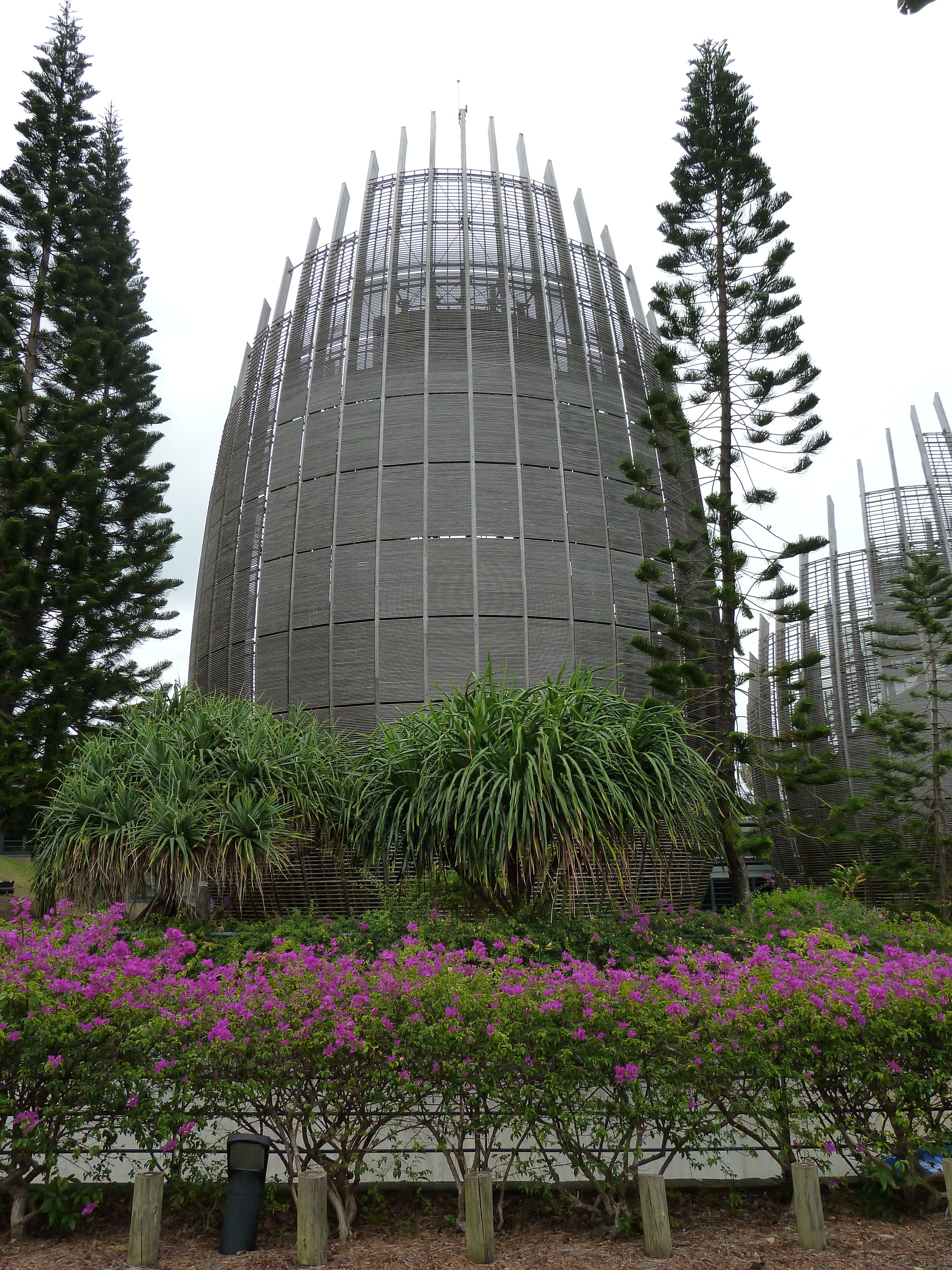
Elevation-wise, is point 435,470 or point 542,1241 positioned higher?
point 435,470

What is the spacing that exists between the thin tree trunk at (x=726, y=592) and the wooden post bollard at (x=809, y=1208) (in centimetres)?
831

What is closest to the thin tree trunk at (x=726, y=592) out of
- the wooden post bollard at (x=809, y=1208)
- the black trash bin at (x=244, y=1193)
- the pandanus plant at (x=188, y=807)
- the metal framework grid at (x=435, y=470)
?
the metal framework grid at (x=435, y=470)

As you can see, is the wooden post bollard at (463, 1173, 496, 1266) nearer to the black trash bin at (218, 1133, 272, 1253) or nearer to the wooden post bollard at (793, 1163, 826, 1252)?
the black trash bin at (218, 1133, 272, 1253)

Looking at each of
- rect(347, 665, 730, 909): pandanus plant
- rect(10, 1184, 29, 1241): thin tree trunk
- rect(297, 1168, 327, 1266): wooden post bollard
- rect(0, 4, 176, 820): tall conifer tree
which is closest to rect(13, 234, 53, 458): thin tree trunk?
rect(0, 4, 176, 820): tall conifer tree

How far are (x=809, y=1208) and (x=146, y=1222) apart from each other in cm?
333

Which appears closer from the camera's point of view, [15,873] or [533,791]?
[533,791]

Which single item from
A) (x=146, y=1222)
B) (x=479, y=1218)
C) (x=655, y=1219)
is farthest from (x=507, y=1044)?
(x=146, y=1222)

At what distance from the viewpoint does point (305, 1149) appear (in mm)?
4832

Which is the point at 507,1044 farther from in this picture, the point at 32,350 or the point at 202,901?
the point at 32,350

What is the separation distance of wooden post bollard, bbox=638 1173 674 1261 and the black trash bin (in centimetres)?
197

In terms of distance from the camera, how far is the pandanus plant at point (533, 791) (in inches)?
340

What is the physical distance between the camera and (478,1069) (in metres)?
4.70

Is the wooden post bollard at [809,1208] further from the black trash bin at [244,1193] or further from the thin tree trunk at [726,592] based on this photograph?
the thin tree trunk at [726,592]

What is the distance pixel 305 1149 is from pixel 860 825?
15.2 metres
